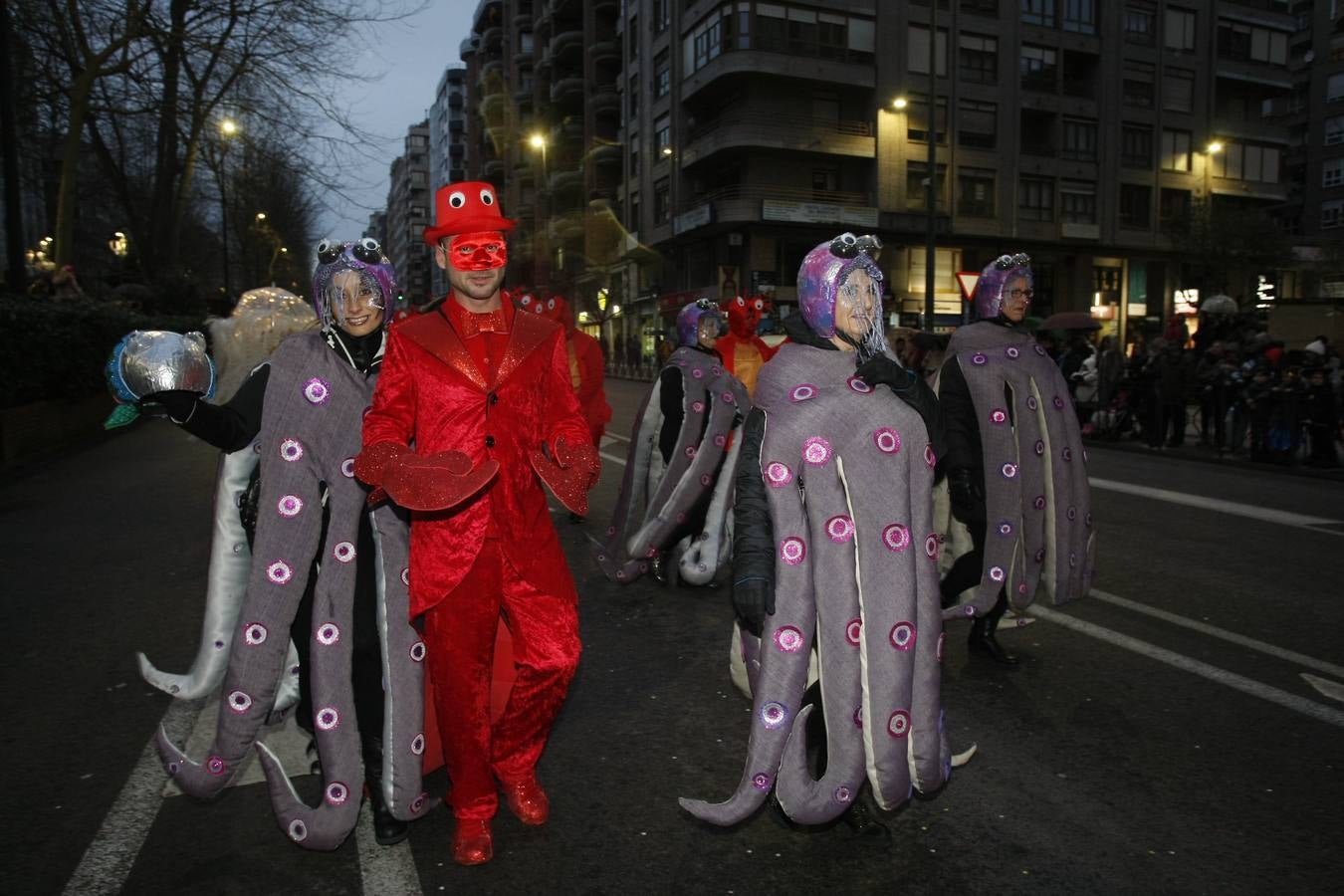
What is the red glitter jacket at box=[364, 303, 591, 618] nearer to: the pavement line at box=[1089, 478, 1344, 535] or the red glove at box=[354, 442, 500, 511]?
the red glove at box=[354, 442, 500, 511]

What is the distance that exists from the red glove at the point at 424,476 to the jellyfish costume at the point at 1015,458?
261 cm

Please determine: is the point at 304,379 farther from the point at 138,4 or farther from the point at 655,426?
the point at 138,4

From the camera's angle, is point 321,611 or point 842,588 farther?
point 321,611

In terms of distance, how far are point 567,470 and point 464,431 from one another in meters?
0.34

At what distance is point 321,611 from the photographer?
3.05 meters

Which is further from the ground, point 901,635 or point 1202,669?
point 901,635

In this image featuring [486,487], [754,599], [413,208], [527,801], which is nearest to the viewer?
[754,599]

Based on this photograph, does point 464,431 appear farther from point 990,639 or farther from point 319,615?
point 990,639

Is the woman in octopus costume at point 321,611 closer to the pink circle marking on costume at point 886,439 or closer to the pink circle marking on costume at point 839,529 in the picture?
the pink circle marking on costume at point 839,529

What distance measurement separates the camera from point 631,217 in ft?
169

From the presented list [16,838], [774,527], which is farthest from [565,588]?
[16,838]

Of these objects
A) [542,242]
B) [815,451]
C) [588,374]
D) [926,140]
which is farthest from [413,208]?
[815,451]

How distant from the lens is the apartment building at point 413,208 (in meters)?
147

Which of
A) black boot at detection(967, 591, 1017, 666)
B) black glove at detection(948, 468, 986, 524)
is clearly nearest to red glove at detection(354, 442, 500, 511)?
black glove at detection(948, 468, 986, 524)
